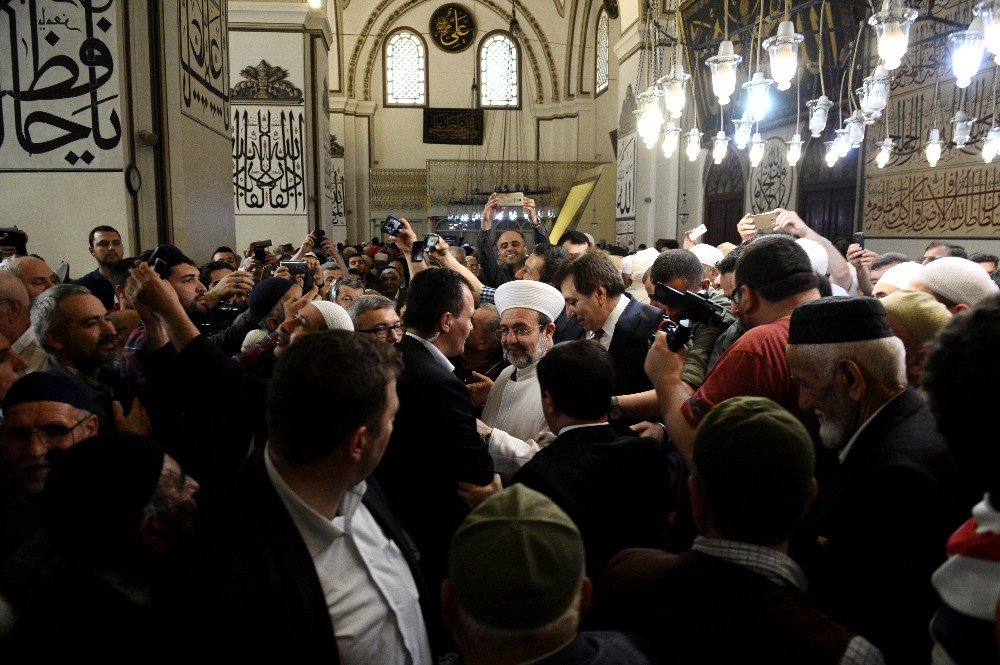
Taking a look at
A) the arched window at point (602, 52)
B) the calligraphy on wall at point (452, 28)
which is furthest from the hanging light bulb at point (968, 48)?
the calligraphy on wall at point (452, 28)

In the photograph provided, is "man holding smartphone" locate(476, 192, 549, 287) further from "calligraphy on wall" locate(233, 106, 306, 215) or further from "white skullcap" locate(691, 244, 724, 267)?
"calligraphy on wall" locate(233, 106, 306, 215)

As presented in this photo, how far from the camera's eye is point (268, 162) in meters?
9.05

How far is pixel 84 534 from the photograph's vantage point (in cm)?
96

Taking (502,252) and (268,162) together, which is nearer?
(502,252)

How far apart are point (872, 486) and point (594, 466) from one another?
0.55 metres

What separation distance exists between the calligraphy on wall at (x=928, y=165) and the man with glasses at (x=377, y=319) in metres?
5.39

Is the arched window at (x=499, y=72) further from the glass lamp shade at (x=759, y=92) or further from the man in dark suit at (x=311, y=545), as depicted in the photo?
the man in dark suit at (x=311, y=545)

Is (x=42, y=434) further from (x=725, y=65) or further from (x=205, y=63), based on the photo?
(x=205, y=63)

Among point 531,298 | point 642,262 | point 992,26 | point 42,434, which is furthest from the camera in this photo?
point 642,262

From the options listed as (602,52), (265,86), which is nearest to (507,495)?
(265,86)

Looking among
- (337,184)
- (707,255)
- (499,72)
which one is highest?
(499,72)

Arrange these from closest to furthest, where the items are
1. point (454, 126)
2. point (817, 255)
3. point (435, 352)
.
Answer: point (435, 352)
point (817, 255)
point (454, 126)

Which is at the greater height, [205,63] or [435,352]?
[205,63]

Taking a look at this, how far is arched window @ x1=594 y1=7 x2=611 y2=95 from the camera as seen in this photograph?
16391 mm
